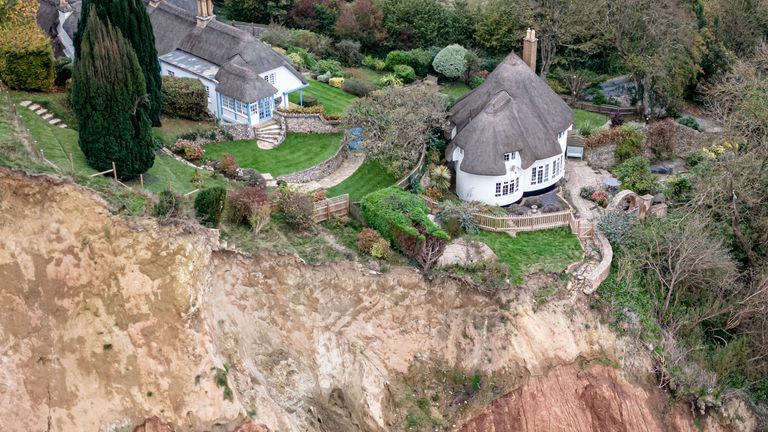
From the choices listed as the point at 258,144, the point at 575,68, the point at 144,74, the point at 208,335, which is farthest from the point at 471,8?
the point at 208,335

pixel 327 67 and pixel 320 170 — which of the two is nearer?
pixel 320 170

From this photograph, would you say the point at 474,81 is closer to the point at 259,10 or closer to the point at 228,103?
the point at 259,10

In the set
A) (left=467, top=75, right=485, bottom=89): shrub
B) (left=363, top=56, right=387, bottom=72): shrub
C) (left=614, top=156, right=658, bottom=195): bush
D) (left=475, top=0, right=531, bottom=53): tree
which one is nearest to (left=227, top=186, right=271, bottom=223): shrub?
(left=614, top=156, right=658, bottom=195): bush

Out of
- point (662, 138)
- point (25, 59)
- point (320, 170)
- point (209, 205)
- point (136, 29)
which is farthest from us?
point (662, 138)

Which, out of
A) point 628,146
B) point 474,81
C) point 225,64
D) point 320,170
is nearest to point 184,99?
point 225,64

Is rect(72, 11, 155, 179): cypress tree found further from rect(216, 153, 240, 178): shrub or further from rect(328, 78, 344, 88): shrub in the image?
rect(328, 78, 344, 88): shrub

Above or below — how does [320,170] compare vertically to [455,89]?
above
